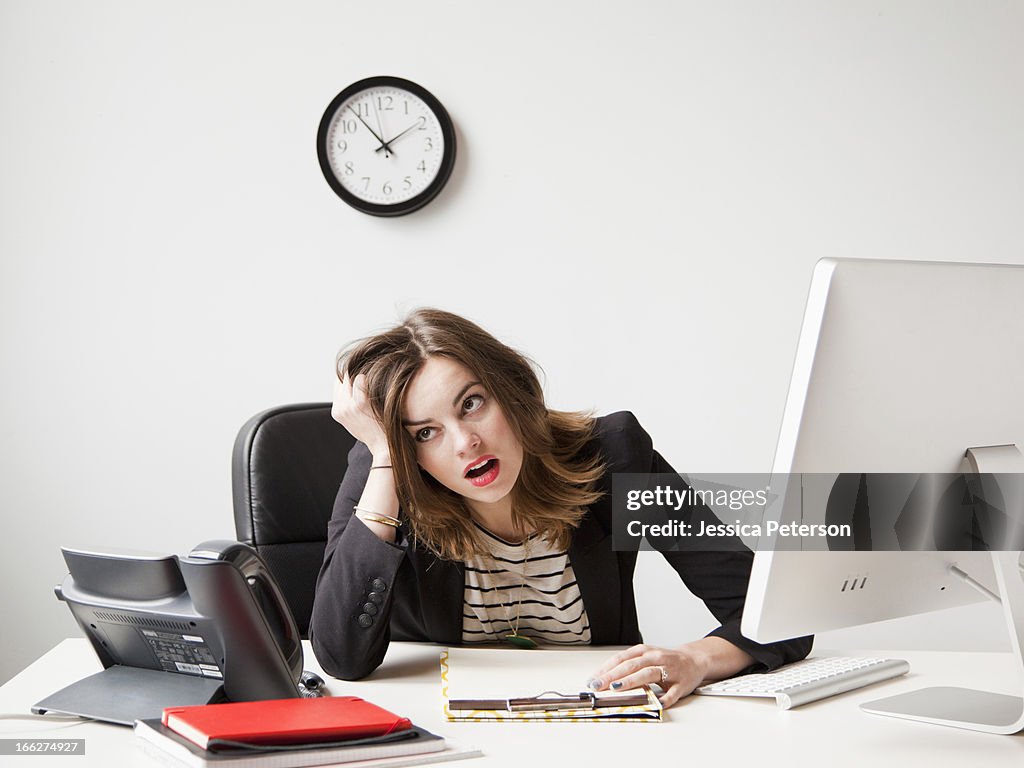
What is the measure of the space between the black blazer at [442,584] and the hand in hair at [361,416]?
0.32ft

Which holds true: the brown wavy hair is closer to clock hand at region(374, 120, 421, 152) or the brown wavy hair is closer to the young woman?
the young woman

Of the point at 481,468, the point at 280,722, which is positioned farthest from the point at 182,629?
the point at 481,468

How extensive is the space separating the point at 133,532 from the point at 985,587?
86.0 inches

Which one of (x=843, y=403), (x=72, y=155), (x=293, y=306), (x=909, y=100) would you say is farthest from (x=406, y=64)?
(x=843, y=403)

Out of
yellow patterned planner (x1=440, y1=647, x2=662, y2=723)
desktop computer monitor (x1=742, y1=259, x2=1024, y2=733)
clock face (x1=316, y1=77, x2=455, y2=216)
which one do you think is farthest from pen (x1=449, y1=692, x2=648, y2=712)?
clock face (x1=316, y1=77, x2=455, y2=216)

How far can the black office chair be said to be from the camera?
1.68m

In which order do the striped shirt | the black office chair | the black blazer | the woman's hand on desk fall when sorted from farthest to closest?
the black office chair → the striped shirt → the black blazer → the woman's hand on desk

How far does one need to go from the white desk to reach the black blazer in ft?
0.34

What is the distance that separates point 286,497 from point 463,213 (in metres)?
1.11

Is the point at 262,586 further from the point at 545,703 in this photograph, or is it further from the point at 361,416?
the point at 361,416

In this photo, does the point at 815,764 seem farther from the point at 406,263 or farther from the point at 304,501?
the point at 406,263

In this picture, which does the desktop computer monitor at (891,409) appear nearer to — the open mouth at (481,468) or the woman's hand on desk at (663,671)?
the woman's hand on desk at (663,671)

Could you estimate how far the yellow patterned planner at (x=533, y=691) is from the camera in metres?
1.07

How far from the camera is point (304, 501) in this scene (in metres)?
1.73
